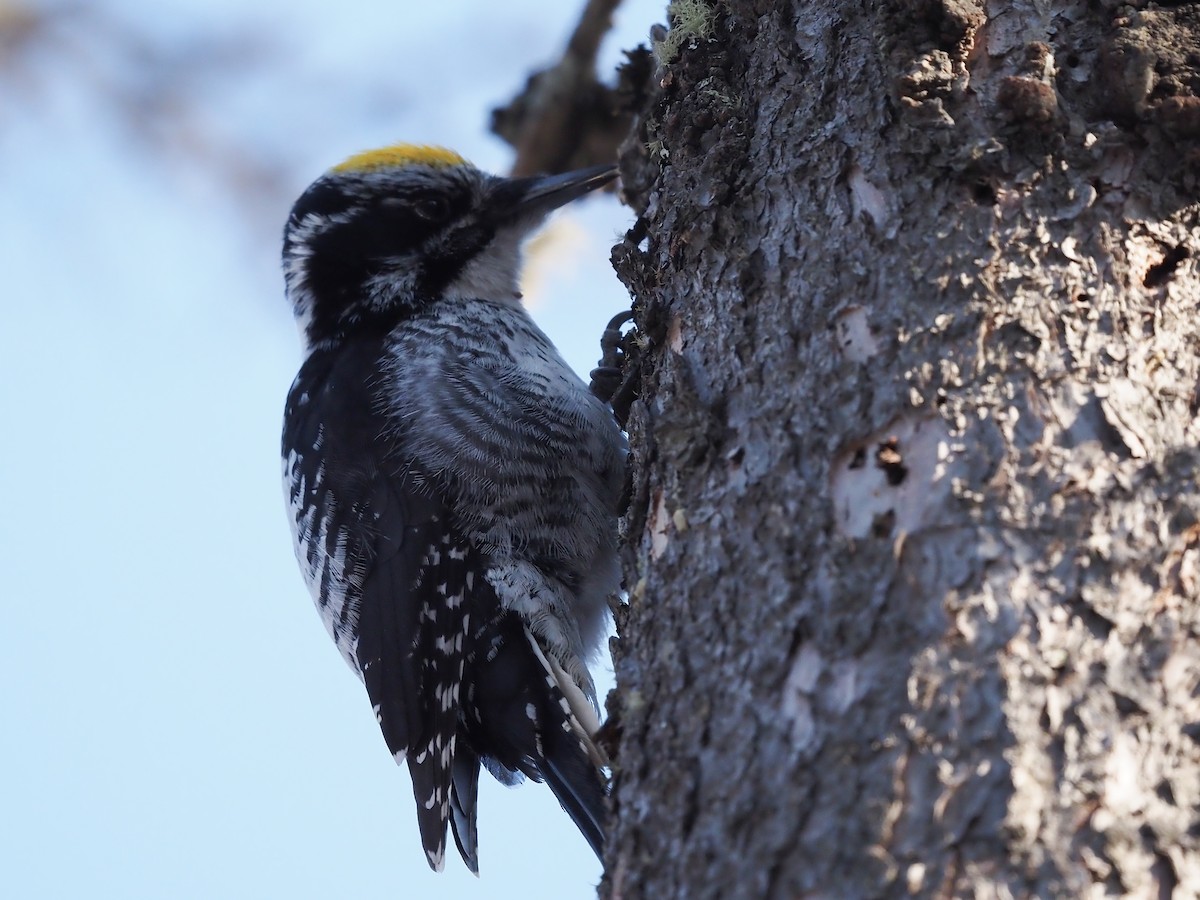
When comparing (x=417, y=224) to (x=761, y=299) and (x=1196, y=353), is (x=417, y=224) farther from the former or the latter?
(x=1196, y=353)

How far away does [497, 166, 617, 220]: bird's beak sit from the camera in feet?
14.0

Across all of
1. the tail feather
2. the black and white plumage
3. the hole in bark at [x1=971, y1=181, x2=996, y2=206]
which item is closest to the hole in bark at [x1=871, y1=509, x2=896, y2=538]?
the hole in bark at [x1=971, y1=181, x2=996, y2=206]

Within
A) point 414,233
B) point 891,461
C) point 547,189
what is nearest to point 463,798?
point 414,233

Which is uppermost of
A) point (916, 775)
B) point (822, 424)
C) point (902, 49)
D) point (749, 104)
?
point (749, 104)

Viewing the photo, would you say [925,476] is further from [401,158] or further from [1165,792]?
[401,158]

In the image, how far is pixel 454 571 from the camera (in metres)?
3.44

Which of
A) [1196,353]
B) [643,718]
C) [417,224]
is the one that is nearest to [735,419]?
[643,718]

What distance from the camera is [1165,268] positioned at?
2.04m

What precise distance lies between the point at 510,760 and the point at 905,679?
2040 millimetres

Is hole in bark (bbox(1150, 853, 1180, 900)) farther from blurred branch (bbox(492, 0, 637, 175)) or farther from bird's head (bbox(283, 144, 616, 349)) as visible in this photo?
blurred branch (bbox(492, 0, 637, 175))

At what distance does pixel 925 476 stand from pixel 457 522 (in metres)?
1.93

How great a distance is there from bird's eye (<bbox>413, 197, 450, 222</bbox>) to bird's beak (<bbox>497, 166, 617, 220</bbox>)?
0.19m

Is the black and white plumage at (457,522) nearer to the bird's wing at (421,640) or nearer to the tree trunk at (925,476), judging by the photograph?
the bird's wing at (421,640)

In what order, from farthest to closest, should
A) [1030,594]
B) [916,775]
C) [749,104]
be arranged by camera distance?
1. [749,104]
2. [1030,594]
3. [916,775]
